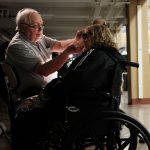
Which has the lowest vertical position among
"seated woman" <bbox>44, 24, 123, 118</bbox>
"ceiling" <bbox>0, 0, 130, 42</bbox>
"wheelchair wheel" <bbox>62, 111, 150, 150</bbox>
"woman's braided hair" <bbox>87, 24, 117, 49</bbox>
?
"wheelchair wheel" <bbox>62, 111, 150, 150</bbox>

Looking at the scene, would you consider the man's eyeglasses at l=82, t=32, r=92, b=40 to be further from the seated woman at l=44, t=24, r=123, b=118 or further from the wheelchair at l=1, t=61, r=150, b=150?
the wheelchair at l=1, t=61, r=150, b=150

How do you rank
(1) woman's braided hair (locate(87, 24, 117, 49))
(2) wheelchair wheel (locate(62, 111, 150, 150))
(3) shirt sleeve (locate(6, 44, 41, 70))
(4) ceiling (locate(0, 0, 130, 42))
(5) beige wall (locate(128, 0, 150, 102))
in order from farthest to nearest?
1. (4) ceiling (locate(0, 0, 130, 42))
2. (5) beige wall (locate(128, 0, 150, 102))
3. (3) shirt sleeve (locate(6, 44, 41, 70))
4. (1) woman's braided hair (locate(87, 24, 117, 49))
5. (2) wheelchair wheel (locate(62, 111, 150, 150))

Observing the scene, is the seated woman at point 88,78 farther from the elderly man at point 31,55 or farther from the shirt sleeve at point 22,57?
the shirt sleeve at point 22,57

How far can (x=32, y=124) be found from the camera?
6.63 ft

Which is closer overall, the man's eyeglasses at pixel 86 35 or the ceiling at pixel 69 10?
the man's eyeglasses at pixel 86 35

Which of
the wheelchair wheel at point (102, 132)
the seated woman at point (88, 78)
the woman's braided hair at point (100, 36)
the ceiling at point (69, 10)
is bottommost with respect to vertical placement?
the wheelchair wheel at point (102, 132)

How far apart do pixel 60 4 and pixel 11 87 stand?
26.6ft

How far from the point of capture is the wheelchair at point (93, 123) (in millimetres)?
1845

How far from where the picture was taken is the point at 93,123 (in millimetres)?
1860

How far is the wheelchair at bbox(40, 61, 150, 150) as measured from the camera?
1845 mm

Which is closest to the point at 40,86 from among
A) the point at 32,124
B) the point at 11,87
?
the point at 11,87

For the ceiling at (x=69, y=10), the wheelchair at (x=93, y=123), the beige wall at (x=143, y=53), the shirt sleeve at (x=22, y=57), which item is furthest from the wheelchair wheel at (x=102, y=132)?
the ceiling at (x=69, y=10)

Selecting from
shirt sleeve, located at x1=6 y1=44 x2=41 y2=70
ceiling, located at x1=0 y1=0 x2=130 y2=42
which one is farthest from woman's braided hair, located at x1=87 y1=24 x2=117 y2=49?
ceiling, located at x1=0 y1=0 x2=130 y2=42

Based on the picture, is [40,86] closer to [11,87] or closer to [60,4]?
[11,87]
